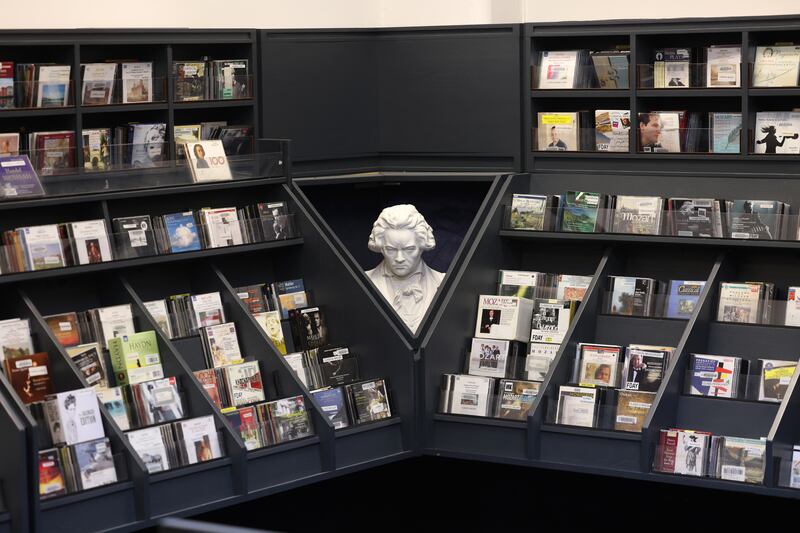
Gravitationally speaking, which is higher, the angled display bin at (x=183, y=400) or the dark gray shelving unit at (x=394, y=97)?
the dark gray shelving unit at (x=394, y=97)

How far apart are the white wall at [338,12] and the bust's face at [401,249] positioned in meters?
1.66

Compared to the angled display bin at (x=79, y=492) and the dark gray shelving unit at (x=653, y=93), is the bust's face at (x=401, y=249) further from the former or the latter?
the angled display bin at (x=79, y=492)

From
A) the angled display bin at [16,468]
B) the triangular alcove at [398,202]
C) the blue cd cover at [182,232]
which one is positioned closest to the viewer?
the angled display bin at [16,468]

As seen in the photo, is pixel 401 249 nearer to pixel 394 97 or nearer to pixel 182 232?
pixel 182 232

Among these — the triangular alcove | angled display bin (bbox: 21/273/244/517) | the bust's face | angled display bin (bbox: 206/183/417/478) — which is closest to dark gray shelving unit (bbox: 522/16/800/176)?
the triangular alcove

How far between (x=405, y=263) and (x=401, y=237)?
0.49ft

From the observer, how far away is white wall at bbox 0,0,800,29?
6.42 metres

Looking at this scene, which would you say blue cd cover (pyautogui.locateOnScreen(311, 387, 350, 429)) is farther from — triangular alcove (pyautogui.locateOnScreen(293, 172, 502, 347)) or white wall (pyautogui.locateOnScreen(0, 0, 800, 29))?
white wall (pyautogui.locateOnScreen(0, 0, 800, 29))

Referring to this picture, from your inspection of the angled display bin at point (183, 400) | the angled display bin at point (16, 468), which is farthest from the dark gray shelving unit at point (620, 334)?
the angled display bin at point (16, 468)

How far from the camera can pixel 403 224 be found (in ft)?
21.3

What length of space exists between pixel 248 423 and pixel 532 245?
2314 mm

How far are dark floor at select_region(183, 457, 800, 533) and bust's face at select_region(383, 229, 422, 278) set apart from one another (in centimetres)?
107

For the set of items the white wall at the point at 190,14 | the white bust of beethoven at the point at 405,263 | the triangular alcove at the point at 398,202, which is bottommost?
the white bust of beethoven at the point at 405,263

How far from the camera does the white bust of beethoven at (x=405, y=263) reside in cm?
652
